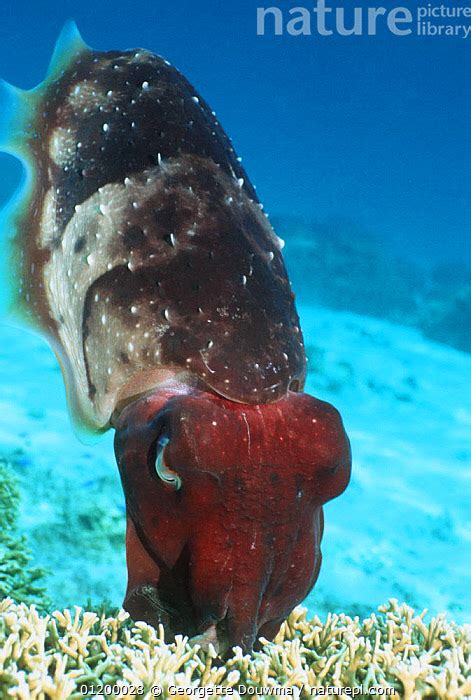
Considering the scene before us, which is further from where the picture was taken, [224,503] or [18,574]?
[18,574]

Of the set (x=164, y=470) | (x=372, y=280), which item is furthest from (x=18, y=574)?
(x=372, y=280)

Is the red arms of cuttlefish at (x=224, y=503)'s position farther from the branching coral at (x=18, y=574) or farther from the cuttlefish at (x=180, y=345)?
the branching coral at (x=18, y=574)

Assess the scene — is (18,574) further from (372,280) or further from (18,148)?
(372,280)

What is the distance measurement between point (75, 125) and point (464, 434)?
10.0m

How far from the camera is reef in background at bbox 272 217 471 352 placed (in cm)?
2420

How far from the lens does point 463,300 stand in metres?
25.5

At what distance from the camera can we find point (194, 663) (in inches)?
85.5

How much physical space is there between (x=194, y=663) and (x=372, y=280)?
87.5 ft

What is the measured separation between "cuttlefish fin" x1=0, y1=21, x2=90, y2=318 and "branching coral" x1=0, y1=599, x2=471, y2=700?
147 cm

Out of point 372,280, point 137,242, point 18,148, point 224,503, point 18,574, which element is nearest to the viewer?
point 224,503

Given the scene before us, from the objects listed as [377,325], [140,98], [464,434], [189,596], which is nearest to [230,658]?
[189,596]

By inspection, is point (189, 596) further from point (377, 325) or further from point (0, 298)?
point (377, 325)

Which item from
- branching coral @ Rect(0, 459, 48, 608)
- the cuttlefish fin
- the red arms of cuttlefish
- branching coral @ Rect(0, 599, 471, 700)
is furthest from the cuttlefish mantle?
branching coral @ Rect(0, 459, 48, 608)

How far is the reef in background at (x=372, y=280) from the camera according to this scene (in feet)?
79.4
